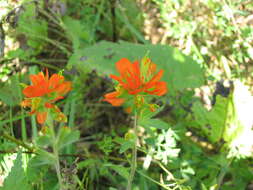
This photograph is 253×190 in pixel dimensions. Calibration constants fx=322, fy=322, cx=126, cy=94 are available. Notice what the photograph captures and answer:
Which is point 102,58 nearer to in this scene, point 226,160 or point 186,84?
point 186,84

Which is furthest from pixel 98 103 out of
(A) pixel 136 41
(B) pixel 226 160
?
(B) pixel 226 160

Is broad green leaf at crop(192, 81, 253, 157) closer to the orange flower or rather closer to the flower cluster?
the flower cluster

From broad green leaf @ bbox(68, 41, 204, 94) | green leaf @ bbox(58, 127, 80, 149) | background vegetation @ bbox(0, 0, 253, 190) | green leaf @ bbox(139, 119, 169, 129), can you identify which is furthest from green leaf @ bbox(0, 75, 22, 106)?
green leaf @ bbox(139, 119, 169, 129)

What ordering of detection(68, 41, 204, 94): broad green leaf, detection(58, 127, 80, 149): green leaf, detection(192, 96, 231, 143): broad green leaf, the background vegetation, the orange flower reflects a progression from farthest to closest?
detection(68, 41, 204, 94): broad green leaf, detection(192, 96, 231, 143): broad green leaf, the background vegetation, detection(58, 127, 80, 149): green leaf, the orange flower

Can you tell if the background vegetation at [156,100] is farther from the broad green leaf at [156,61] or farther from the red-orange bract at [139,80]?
the red-orange bract at [139,80]

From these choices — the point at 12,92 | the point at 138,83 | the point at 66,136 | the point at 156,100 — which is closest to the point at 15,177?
the point at 66,136

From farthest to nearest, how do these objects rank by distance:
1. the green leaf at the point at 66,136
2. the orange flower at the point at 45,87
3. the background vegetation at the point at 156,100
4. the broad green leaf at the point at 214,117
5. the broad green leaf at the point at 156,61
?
the broad green leaf at the point at 156,61 < the broad green leaf at the point at 214,117 < the background vegetation at the point at 156,100 < the green leaf at the point at 66,136 < the orange flower at the point at 45,87

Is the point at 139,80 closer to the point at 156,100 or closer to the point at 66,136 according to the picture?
the point at 66,136

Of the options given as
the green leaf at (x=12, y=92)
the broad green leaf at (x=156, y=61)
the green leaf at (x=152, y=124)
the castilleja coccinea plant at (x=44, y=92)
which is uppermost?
the castilleja coccinea plant at (x=44, y=92)

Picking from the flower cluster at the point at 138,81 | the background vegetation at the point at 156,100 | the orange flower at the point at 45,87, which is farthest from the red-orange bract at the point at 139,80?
the background vegetation at the point at 156,100
